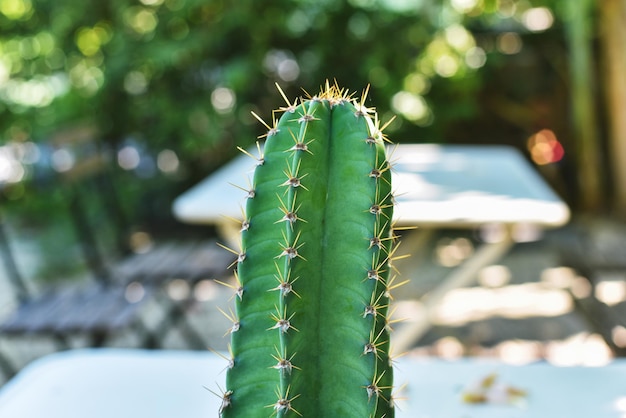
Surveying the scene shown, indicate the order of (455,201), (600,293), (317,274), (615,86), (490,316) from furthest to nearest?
1. (615,86)
2. (490,316)
3. (600,293)
4. (455,201)
5. (317,274)

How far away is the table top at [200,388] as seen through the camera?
1566mm

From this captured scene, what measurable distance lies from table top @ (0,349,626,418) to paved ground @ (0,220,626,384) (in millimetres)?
2039

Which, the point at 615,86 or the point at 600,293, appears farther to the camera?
the point at 615,86

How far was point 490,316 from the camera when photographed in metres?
4.58

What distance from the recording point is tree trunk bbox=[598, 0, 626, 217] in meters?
6.42

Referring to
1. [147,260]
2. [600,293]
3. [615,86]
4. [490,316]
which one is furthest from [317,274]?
[615,86]

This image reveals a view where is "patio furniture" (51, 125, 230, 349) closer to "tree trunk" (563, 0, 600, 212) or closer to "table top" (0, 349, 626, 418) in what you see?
"table top" (0, 349, 626, 418)

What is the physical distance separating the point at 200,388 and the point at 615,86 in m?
5.98

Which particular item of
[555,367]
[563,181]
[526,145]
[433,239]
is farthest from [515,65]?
[555,367]

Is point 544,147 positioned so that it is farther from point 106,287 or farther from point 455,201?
point 106,287

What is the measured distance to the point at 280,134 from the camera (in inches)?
45.1

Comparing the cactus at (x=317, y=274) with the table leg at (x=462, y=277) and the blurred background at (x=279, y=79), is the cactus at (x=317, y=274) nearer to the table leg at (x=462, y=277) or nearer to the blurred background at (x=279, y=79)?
the table leg at (x=462, y=277)

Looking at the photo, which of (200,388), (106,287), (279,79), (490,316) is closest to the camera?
(200,388)

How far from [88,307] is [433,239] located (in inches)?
139
